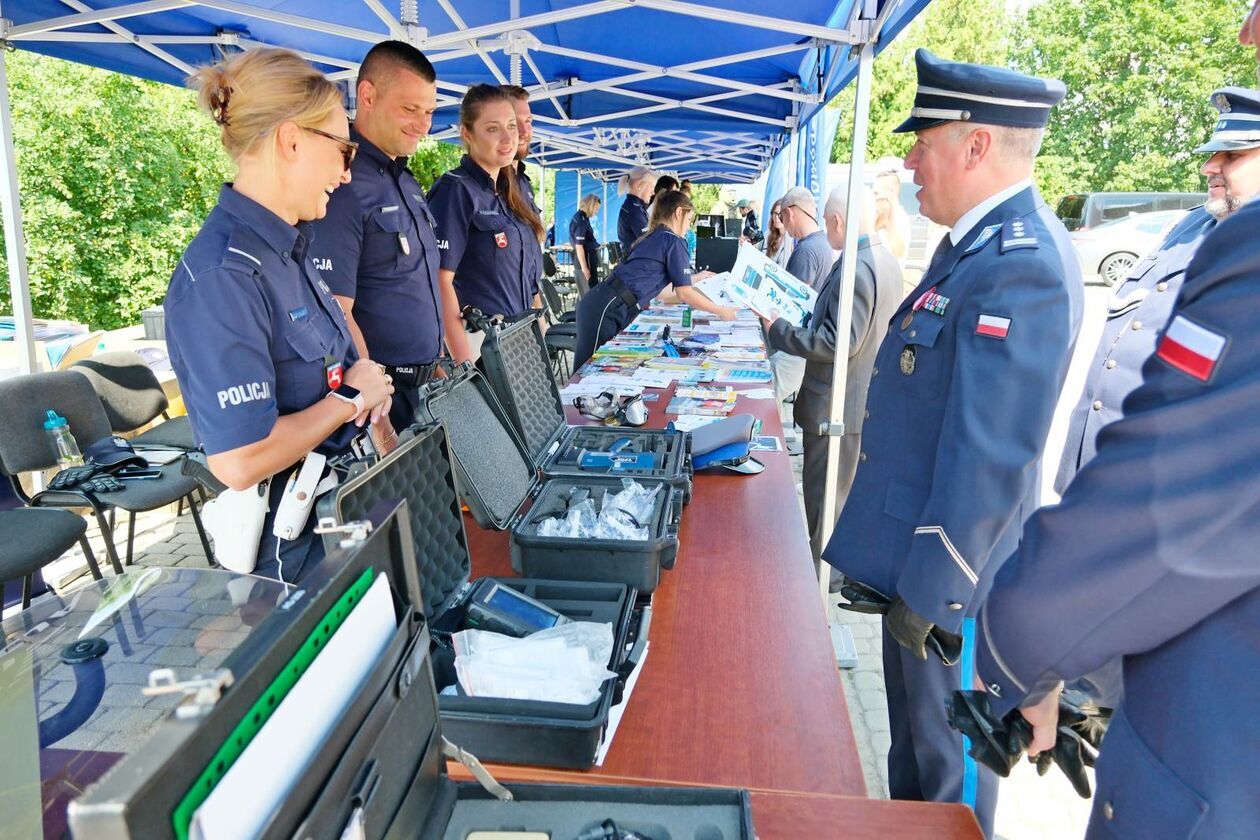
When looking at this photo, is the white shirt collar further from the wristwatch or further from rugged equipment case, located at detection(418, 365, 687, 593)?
the wristwatch

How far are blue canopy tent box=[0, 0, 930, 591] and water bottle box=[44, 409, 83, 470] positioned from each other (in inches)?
13.8

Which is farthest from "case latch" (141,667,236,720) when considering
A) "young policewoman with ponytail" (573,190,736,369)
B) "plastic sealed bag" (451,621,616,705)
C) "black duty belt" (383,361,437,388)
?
"young policewoman with ponytail" (573,190,736,369)

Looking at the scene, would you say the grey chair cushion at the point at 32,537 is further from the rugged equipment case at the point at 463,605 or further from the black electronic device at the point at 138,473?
the rugged equipment case at the point at 463,605

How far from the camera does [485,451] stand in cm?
163

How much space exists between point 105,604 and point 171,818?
1613 mm

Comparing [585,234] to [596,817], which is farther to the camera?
[585,234]

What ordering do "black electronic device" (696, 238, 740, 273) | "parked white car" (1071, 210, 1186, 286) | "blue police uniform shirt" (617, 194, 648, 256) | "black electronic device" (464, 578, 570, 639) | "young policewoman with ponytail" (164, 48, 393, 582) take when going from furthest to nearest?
"parked white car" (1071, 210, 1186, 286), "black electronic device" (696, 238, 740, 273), "blue police uniform shirt" (617, 194, 648, 256), "young policewoman with ponytail" (164, 48, 393, 582), "black electronic device" (464, 578, 570, 639)

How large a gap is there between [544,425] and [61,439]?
2275 mm

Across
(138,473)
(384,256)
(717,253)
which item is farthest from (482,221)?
(717,253)

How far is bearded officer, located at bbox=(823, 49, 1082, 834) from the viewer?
1390 millimetres

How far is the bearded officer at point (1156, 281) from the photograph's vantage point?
84.2 inches

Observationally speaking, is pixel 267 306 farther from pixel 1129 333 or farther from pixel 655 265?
pixel 655 265

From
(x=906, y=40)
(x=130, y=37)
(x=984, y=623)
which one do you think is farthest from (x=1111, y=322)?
(x=906, y=40)

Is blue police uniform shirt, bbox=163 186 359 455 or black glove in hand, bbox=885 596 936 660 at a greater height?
blue police uniform shirt, bbox=163 186 359 455
